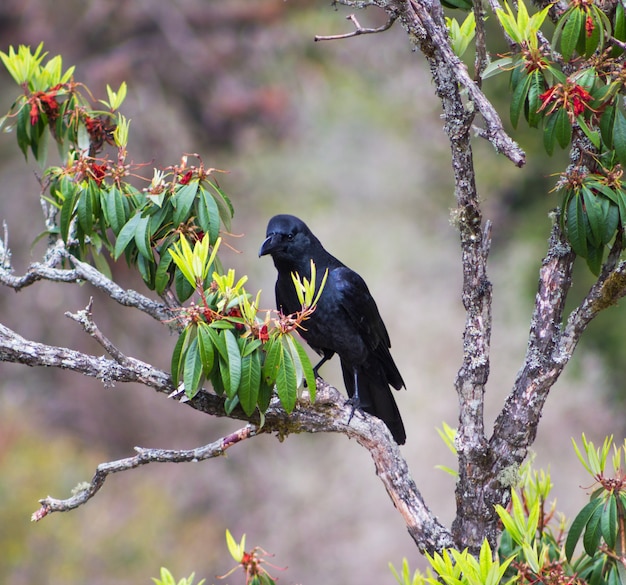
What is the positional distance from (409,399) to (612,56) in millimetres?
8993

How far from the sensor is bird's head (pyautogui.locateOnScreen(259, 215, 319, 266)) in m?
3.51

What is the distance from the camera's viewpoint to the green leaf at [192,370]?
84.2 inches

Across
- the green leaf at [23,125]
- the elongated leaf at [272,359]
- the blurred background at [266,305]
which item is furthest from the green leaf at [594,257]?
the blurred background at [266,305]

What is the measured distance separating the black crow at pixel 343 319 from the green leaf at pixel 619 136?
5.22 ft

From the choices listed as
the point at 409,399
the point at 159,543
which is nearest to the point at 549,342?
the point at 159,543

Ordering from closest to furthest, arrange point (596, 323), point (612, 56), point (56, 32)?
point (612, 56)
point (596, 323)
point (56, 32)

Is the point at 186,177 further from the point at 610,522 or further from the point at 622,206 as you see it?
the point at 610,522

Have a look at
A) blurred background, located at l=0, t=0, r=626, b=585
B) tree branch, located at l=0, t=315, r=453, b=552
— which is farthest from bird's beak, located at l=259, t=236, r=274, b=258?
blurred background, located at l=0, t=0, r=626, b=585

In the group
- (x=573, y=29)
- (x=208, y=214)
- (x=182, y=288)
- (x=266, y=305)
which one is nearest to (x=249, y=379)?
(x=182, y=288)

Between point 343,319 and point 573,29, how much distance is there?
1816 mm

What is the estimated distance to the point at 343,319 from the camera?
3717 mm

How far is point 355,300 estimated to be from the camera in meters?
3.74

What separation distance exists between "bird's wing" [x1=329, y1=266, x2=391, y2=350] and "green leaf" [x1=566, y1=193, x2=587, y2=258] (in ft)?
4.78

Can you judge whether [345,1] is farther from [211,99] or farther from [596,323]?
[211,99]
